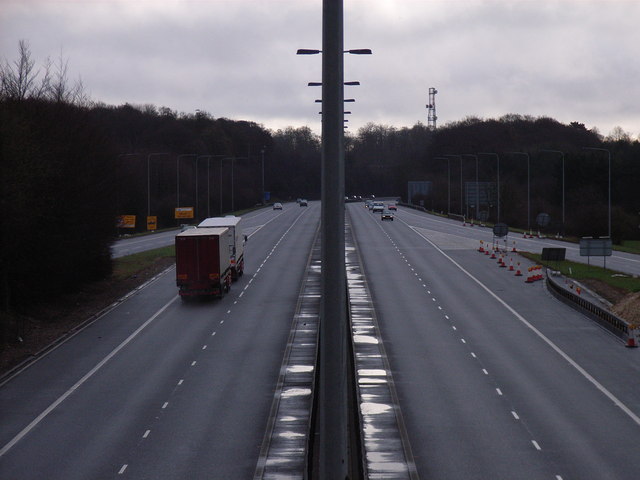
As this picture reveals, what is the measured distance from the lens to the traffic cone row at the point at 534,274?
51.3m

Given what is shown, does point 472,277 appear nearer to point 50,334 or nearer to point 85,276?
point 85,276

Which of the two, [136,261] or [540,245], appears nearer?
[136,261]

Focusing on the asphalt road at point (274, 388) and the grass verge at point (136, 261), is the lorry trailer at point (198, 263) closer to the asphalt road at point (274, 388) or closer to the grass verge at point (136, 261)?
the asphalt road at point (274, 388)

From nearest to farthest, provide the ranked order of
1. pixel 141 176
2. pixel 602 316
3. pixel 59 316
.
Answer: pixel 602 316, pixel 59 316, pixel 141 176

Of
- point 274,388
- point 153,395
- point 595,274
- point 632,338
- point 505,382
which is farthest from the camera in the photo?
point 595,274

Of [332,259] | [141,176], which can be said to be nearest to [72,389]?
[332,259]

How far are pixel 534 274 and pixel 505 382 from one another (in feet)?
90.2

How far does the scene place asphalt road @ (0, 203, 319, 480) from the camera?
19.1m

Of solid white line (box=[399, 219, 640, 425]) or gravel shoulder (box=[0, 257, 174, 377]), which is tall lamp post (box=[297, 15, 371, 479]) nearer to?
solid white line (box=[399, 219, 640, 425])

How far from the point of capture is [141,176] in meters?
124

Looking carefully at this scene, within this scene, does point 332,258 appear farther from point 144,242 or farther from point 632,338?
point 144,242

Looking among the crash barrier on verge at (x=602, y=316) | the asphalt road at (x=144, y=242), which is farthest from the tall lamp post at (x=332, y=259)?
the asphalt road at (x=144, y=242)

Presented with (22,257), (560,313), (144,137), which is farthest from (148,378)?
(144,137)

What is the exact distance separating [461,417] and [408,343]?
1028 cm
